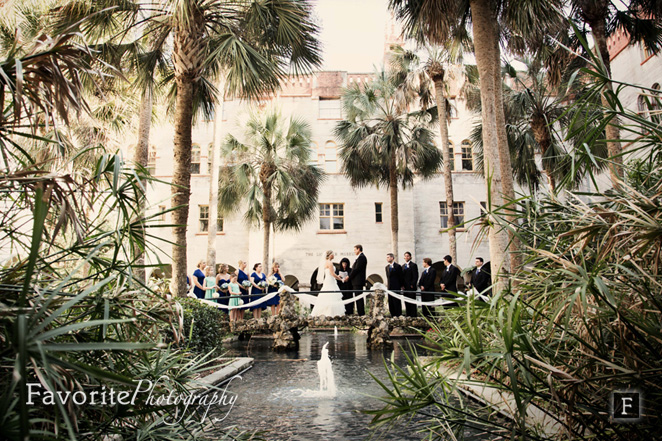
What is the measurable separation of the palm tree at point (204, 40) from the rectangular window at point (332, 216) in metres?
20.0

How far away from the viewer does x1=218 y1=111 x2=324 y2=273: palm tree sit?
22391 millimetres

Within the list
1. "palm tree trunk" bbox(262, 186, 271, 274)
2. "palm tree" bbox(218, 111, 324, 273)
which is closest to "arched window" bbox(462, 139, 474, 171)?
"palm tree" bbox(218, 111, 324, 273)

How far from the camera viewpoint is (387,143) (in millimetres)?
21969

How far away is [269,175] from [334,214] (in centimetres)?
816

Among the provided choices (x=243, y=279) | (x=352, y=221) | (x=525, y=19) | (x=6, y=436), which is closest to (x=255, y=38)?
(x=525, y=19)

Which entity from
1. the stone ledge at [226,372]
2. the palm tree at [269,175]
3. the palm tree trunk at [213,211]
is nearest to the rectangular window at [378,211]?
the palm tree at [269,175]

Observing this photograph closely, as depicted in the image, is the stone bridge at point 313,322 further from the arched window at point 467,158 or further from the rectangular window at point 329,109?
the rectangular window at point 329,109

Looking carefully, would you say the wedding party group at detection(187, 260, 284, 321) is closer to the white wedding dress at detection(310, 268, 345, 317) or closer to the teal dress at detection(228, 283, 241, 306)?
the teal dress at detection(228, 283, 241, 306)

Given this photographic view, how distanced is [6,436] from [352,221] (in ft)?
92.7

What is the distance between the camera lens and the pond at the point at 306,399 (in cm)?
449

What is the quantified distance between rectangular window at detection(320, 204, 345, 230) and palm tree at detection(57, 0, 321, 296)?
2003cm

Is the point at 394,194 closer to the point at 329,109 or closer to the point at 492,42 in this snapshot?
the point at 329,109

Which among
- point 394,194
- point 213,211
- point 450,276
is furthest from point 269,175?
point 450,276

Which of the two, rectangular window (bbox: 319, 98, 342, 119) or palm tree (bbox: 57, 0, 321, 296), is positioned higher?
rectangular window (bbox: 319, 98, 342, 119)
